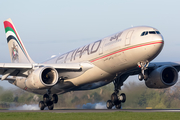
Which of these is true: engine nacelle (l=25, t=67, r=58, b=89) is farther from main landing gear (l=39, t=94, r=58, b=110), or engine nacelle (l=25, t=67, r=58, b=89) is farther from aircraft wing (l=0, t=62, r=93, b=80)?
main landing gear (l=39, t=94, r=58, b=110)

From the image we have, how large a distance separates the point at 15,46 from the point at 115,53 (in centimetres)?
1668

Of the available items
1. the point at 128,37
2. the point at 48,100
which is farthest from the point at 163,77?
the point at 48,100

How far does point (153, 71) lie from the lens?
91.7 ft

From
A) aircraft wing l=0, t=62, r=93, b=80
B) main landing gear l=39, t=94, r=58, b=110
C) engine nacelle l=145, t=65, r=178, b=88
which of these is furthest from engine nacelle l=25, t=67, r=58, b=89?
engine nacelle l=145, t=65, r=178, b=88

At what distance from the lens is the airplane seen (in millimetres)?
21969

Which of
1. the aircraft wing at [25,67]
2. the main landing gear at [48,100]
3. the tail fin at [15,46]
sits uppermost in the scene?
the tail fin at [15,46]

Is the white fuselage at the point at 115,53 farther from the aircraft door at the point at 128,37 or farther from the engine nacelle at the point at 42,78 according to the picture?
the engine nacelle at the point at 42,78

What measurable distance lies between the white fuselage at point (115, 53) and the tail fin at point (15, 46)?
8.69m

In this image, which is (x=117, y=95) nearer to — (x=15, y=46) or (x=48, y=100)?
(x=48, y=100)

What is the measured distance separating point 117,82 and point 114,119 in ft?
45.2

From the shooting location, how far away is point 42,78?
81.2 ft

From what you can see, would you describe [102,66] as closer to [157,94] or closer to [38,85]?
[38,85]

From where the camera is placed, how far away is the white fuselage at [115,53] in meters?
21.6

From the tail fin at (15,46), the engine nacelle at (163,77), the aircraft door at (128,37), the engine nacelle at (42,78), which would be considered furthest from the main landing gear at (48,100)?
the aircraft door at (128,37)
